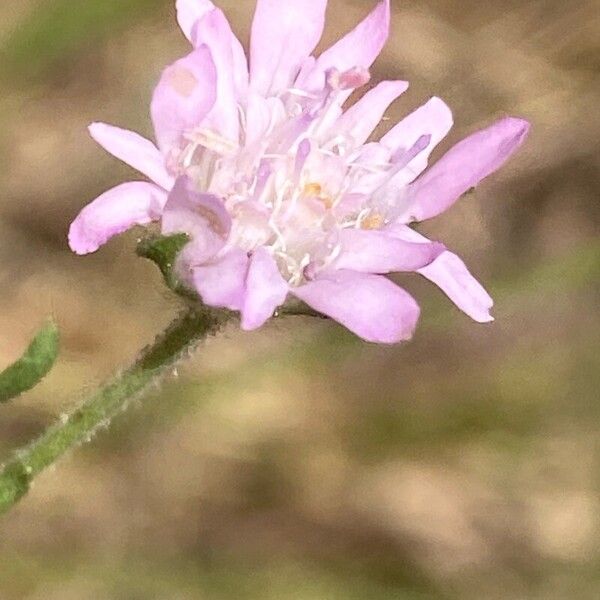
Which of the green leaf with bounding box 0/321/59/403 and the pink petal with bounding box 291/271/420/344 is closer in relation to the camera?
the pink petal with bounding box 291/271/420/344

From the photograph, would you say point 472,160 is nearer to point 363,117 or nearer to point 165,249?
point 363,117

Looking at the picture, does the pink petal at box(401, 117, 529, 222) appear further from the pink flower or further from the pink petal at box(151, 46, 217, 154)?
the pink petal at box(151, 46, 217, 154)

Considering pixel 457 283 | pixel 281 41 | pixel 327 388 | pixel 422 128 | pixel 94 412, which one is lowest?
pixel 327 388

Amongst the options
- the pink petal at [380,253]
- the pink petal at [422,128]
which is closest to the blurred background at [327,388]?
the pink petal at [422,128]

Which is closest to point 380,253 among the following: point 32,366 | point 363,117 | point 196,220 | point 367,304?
point 367,304

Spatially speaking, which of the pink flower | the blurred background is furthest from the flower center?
the blurred background

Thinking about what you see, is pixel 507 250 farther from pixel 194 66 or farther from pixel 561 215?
pixel 194 66

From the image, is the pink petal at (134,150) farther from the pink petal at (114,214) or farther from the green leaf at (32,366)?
the green leaf at (32,366)

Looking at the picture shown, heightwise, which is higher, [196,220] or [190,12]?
[190,12]
